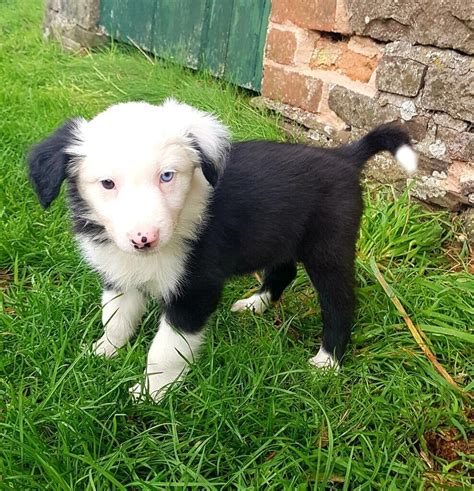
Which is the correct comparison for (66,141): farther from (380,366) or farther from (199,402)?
(380,366)

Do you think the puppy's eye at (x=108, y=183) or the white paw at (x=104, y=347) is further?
the white paw at (x=104, y=347)

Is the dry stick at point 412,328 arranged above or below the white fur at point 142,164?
below

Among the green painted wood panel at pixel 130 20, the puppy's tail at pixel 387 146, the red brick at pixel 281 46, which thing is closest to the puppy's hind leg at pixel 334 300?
the puppy's tail at pixel 387 146

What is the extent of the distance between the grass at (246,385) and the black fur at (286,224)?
0.69 feet

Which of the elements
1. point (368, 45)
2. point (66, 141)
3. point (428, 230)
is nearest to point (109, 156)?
point (66, 141)

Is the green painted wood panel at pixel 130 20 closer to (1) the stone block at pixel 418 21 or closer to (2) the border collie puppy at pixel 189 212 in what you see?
(1) the stone block at pixel 418 21

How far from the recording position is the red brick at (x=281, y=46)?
399 cm

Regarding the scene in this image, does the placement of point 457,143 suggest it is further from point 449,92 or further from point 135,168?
point 135,168

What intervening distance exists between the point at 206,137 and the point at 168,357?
75 cm

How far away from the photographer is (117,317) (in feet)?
7.69

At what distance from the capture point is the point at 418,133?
3289 millimetres

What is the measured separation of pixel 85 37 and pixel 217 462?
197 inches

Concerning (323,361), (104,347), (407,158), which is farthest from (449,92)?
(104,347)

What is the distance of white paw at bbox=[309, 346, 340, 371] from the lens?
7.70 ft
